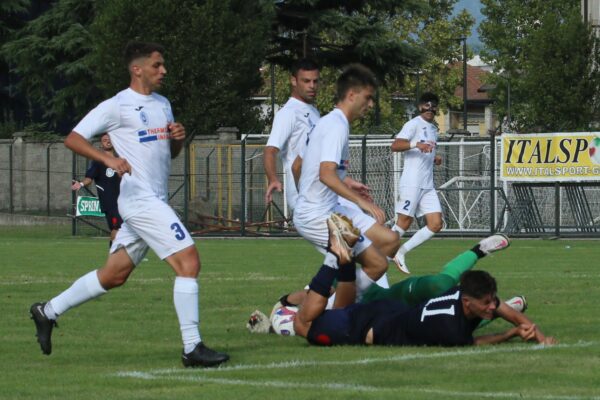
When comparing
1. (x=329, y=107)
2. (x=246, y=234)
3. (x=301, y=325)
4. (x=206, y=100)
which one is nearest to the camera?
(x=301, y=325)

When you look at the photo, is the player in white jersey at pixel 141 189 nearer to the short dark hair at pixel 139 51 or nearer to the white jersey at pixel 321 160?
the short dark hair at pixel 139 51

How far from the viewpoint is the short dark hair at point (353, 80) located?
1111 centimetres

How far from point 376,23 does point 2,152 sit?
1328cm

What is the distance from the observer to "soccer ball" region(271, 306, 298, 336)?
1166 cm

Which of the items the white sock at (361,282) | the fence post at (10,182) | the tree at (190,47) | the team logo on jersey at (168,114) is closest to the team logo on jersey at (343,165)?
the white sock at (361,282)

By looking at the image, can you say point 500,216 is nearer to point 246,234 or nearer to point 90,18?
point 246,234

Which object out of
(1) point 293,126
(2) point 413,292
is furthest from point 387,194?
(2) point 413,292

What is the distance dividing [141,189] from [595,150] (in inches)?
881

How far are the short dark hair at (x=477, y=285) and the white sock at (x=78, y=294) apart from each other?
247 cm

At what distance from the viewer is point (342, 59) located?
51.2 m

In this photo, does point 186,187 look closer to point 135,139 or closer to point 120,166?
point 135,139

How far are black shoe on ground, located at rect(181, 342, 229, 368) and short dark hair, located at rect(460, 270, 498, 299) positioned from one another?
1.71 metres

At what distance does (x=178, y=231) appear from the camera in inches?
389

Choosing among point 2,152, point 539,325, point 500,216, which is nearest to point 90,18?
point 2,152
